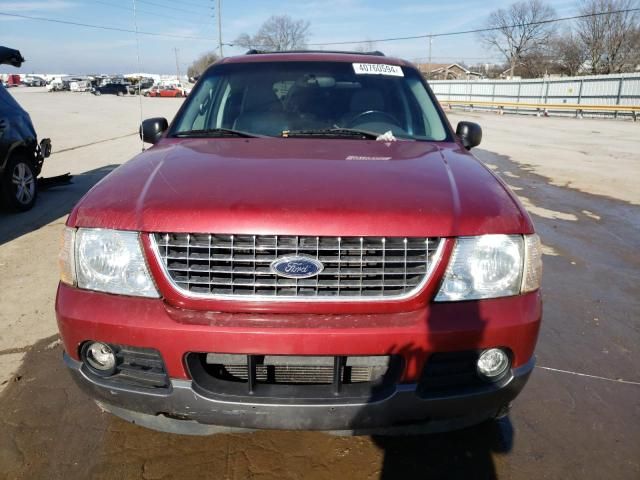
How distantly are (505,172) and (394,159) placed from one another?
29.4ft

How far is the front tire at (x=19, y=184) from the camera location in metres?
6.23

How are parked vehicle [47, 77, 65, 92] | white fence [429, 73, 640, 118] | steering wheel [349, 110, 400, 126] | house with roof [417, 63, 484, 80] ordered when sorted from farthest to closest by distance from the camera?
1. house with roof [417, 63, 484, 80]
2. parked vehicle [47, 77, 65, 92]
3. white fence [429, 73, 640, 118]
4. steering wheel [349, 110, 400, 126]

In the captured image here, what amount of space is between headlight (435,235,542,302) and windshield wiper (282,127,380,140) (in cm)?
123

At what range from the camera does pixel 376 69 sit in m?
3.45

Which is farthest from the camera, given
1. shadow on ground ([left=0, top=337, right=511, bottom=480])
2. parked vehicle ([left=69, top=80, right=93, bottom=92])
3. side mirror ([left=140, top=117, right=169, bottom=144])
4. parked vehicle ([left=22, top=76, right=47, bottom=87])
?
parked vehicle ([left=22, top=76, right=47, bottom=87])

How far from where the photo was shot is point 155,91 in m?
57.5

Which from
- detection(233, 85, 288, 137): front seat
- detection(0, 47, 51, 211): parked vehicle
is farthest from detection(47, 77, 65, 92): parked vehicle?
detection(233, 85, 288, 137): front seat

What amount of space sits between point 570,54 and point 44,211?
190 feet

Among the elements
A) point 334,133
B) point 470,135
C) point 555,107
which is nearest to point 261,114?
point 334,133

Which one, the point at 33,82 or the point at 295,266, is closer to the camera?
the point at 295,266

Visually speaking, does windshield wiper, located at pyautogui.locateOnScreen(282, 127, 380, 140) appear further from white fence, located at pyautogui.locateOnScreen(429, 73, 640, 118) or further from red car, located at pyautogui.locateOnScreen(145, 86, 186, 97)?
red car, located at pyautogui.locateOnScreen(145, 86, 186, 97)

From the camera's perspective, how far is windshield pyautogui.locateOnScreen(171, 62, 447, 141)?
3119 millimetres

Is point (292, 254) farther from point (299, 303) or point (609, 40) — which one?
point (609, 40)

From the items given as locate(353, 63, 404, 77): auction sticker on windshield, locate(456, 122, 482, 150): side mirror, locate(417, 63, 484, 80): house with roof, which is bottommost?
locate(456, 122, 482, 150): side mirror
